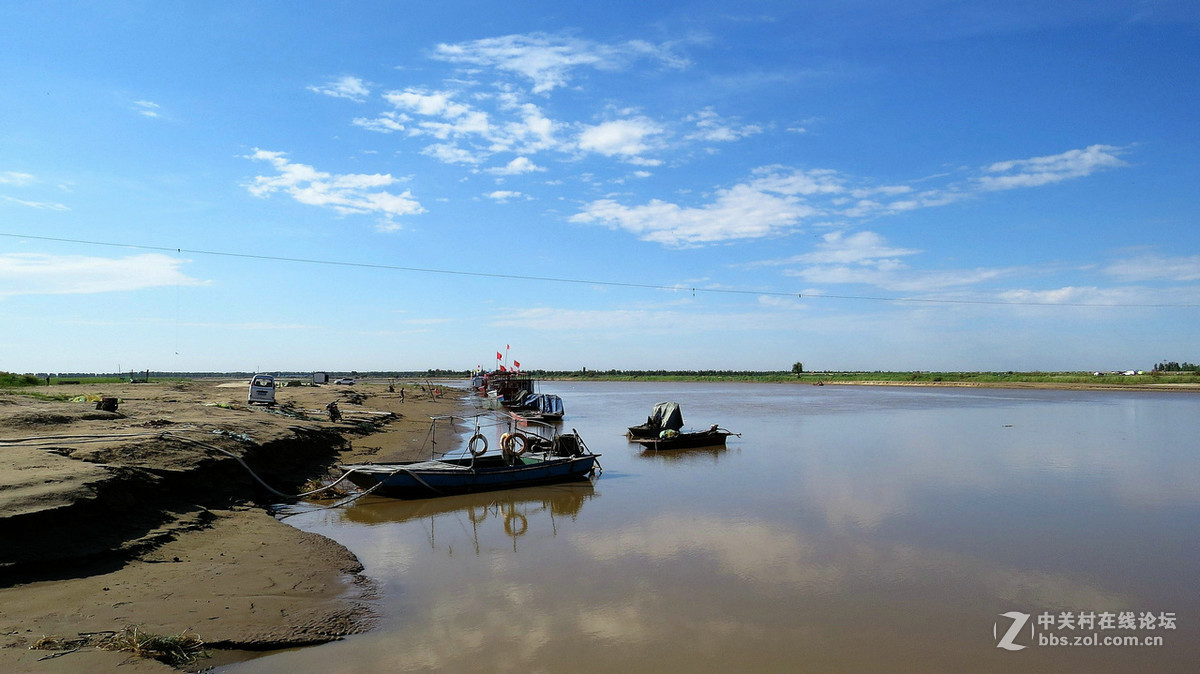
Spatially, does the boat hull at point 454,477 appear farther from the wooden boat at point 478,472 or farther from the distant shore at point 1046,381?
the distant shore at point 1046,381

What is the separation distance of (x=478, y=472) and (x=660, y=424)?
13.9 m

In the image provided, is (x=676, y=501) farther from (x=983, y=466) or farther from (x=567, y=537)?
(x=983, y=466)

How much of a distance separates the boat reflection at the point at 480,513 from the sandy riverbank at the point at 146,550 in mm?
2258

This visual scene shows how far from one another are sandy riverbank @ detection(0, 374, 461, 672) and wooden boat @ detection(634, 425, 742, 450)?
51.6 ft

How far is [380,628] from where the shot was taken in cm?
790

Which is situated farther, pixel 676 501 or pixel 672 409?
pixel 672 409

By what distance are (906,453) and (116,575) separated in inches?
1003

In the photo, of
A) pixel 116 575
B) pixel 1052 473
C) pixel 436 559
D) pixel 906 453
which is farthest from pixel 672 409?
pixel 116 575

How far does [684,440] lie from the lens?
90.5 ft

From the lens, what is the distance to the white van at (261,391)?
2780cm

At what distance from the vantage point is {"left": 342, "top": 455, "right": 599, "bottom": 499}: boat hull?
1549cm

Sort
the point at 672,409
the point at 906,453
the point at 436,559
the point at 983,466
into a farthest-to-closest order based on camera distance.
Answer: the point at 672,409
the point at 906,453
the point at 983,466
the point at 436,559

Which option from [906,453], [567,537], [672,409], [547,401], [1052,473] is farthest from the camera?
[547,401]

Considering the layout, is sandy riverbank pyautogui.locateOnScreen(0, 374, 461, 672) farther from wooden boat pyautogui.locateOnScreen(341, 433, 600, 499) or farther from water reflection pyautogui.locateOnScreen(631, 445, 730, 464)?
water reflection pyautogui.locateOnScreen(631, 445, 730, 464)
